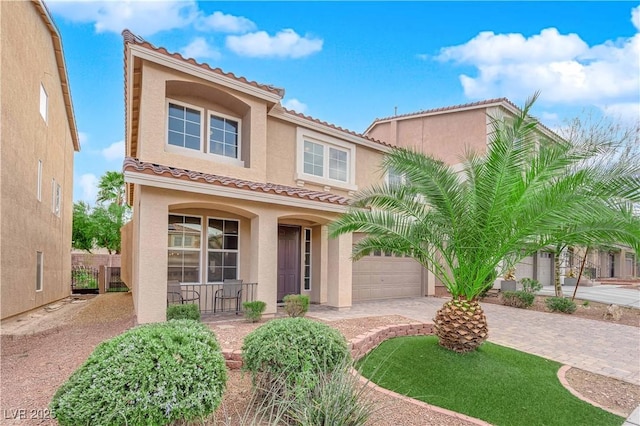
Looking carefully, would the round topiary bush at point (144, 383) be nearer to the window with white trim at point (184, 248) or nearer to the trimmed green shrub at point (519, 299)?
the window with white trim at point (184, 248)

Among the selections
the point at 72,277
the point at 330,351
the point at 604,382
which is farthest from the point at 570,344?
the point at 72,277

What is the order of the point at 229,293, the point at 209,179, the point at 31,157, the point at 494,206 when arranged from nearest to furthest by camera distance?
1. the point at 494,206
2. the point at 209,179
3. the point at 229,293
4. the point at 31,157

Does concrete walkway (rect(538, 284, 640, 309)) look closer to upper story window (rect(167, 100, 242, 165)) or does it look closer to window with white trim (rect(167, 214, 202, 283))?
upper story window (rect(167, 100, 242, 165))

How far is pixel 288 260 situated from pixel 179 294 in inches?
165

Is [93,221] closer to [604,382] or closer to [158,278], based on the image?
[158,278]

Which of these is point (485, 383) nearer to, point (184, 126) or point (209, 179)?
point (209, 179)

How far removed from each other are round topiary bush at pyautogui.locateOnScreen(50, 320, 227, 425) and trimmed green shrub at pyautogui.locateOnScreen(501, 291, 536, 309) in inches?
560

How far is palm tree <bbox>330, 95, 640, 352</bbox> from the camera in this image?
20.0 ft

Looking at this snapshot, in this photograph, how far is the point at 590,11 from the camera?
12719 millimetres

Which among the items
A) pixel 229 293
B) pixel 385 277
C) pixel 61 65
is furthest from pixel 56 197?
pixel 385 277

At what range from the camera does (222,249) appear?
36.6 ft

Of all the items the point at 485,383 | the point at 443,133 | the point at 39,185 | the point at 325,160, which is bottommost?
the point at 485,383

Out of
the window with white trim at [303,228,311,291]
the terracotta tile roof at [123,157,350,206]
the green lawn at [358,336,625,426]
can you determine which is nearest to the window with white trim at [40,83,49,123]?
the terracotta tile roof at [123,157,350,206]

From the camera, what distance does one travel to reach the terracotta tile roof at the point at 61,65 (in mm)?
13470
